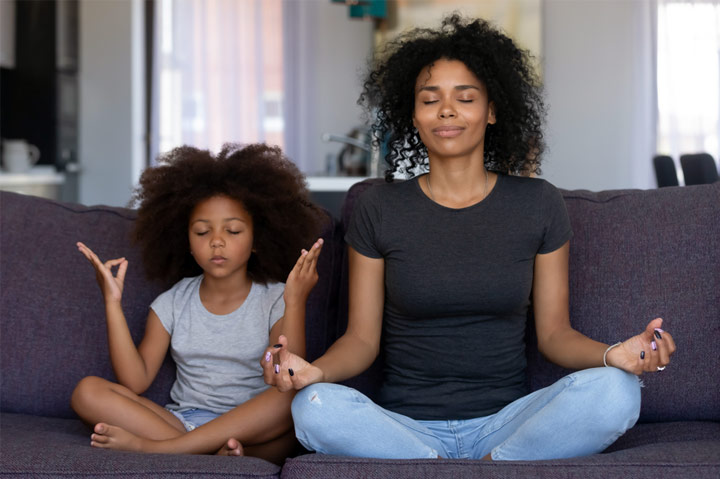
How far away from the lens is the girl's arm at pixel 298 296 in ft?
5.29

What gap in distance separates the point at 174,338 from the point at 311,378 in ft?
1.63

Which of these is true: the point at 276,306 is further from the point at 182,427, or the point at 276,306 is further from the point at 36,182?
the point at 36,182

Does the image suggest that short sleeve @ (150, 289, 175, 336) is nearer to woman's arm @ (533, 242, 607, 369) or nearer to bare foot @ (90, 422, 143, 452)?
bare foot @ (90, 422, 143, 452)

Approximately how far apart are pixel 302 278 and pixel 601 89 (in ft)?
13.2

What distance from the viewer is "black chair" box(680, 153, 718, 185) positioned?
3271 millimetres

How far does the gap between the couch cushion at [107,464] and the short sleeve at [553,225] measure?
725 mm

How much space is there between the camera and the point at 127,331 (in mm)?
1715

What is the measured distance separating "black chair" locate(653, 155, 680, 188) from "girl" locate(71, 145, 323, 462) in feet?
7.68

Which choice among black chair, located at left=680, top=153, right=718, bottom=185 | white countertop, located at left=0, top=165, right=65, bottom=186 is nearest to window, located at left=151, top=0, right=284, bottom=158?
white countertop, located at left=0, top=165, right=65, bottom=186

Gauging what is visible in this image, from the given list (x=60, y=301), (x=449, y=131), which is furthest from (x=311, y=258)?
(x=60, y=301)

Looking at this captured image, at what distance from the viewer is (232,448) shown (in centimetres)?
155

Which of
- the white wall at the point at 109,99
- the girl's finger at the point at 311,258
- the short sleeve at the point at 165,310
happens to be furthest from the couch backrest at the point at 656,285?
the white wall at the point at 109,99

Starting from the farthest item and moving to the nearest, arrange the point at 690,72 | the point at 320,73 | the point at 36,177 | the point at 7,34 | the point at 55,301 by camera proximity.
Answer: the point at 320,73, the point at 690,72, the point at 7,34, the point at 36,177, the point at 55,301

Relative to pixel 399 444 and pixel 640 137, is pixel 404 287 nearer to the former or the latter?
pixel 399 444
